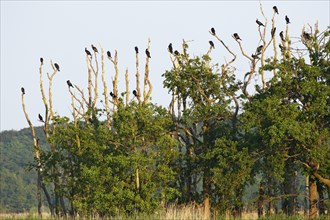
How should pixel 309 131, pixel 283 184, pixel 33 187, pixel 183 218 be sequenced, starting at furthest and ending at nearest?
pixel 33 187 → pixel 283 184 → pixel 309 131 → pixel 183 218

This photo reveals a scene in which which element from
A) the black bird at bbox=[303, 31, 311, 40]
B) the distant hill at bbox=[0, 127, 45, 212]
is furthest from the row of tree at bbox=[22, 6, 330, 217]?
the distant hill at bbox=[0, 127, 45, 212]

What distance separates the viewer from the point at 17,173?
100 metres

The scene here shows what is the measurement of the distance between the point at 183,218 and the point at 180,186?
9064 mm

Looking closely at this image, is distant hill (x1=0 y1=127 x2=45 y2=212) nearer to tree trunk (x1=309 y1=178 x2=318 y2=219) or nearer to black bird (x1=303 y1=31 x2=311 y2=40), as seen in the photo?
tree trunk (x1=309 y1=178 x2=318 y2=219)

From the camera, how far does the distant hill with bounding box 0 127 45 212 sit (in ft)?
279

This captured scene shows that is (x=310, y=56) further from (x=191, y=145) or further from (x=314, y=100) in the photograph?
(x=191, y=145)

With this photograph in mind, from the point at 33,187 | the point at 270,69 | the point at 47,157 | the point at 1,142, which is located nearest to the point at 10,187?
the point at 33,187

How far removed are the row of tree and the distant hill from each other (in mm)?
40988

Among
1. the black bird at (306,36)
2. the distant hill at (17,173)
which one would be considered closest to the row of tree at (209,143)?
the black bird at (306,36)

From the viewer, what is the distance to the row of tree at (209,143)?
2900 centimetres

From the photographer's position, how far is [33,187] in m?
90.8

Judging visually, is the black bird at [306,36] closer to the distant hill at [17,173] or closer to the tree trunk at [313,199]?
the tree trunk at [313,199]

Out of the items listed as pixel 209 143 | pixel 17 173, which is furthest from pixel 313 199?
pixel 17 173

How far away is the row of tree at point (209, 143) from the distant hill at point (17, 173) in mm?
40988
